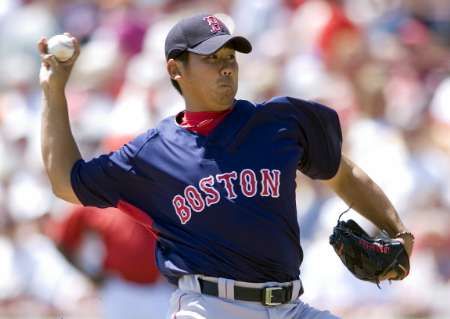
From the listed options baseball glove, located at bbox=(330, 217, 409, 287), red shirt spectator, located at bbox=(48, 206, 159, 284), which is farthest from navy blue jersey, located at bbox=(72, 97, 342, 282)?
red shirt spectator, located at bbox=(48, 206, 159, 284)

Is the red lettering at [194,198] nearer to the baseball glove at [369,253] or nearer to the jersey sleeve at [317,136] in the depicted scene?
the jersey sleeve at [317,136]

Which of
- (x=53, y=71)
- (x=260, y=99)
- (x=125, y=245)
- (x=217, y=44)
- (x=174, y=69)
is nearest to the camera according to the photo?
(x=217, y=44)

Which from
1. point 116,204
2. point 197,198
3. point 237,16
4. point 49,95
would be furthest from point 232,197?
point 237,16

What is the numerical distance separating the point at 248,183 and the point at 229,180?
77 mm

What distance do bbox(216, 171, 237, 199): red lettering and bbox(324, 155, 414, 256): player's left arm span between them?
0.57 m

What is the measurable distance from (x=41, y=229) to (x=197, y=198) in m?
4.69

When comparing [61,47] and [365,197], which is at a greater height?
[61,47]

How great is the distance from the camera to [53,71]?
4953 millimetres

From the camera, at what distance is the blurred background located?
326 inches

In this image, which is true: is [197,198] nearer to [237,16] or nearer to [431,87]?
[431,87]

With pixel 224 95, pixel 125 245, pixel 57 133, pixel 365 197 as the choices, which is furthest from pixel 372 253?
pixel 125 245

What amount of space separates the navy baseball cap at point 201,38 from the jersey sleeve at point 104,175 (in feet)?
1.39

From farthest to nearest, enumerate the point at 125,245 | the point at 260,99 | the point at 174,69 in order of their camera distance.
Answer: the point at 260,99, the point at 125,245, the point at 174,69

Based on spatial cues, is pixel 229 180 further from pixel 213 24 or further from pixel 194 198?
pixel 213 24
